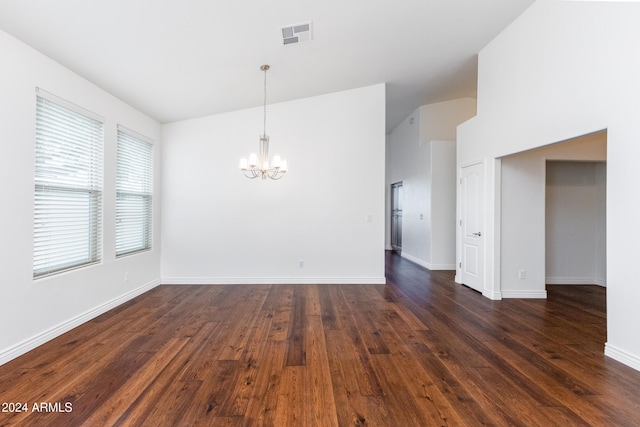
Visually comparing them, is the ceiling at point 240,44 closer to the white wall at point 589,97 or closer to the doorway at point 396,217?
the white wall at point 589,97

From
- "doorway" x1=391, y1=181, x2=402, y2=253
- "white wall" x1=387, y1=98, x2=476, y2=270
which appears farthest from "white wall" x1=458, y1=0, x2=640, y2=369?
"doorway" x1=391, y1=181, x2=402, y2=253

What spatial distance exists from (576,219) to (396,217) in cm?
444

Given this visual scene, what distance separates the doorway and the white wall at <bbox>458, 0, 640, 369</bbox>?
14.9ft

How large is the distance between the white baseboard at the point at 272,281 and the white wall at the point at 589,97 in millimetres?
2852

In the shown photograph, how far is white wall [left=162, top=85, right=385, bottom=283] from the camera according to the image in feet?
16.1

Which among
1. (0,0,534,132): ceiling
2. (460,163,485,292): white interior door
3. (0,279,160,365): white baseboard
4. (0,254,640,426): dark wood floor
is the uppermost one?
(0,0,534,132): ceiling

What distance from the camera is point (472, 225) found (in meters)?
4.54

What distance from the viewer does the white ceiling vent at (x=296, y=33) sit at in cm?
301

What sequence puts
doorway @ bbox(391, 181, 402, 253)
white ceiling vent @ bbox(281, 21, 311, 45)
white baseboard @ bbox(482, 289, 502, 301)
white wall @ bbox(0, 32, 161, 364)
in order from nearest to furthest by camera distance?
white wall @ bbox(0, 32, 161, 364), white ceiling vent @ bbox(281, 21, 311, 45), white baseboard @ bbox(482, 289, 502, 301), doorway @ bbox(391, 181, 402, 253)

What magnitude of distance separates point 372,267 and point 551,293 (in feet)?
9.10

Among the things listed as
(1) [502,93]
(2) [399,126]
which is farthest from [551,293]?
(2) [399,126]

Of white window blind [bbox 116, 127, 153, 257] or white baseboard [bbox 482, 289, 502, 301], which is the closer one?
white window blind [bbox 116, 127, 153, 257]

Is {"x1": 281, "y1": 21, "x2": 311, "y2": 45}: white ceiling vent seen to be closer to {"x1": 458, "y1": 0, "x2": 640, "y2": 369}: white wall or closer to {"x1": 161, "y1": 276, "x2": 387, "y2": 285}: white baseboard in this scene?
{"x1": 458, "y1": 0, "x2": 640, "y2": 369}: white wall

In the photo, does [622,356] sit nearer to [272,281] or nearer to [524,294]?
[524,294]
